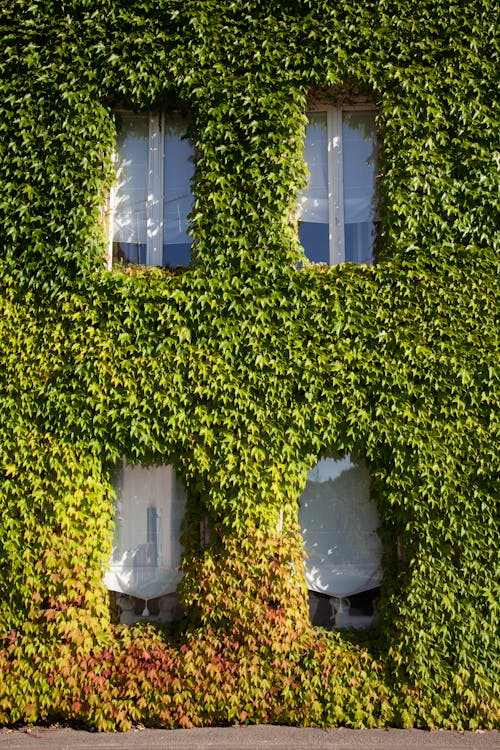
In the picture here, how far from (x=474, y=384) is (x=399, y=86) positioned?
321cm

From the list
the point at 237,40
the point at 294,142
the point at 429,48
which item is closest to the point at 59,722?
the point at 294,142

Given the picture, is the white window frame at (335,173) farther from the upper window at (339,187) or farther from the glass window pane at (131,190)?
the glass window pane at (131,190)

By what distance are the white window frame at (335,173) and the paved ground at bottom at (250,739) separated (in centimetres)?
460

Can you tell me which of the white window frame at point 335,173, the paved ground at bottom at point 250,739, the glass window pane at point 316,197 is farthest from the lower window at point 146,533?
the white window frame at point 335,173

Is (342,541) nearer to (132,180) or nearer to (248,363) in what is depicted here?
(248,363)

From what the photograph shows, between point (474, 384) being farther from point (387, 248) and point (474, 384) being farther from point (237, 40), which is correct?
point (237, 40)

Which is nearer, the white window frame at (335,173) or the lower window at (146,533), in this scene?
the lower window at (146,533)

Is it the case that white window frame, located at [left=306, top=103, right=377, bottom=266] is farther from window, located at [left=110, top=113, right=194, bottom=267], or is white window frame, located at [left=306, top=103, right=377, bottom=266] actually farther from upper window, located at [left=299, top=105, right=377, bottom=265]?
window, located at [left=110, top=113, right=194, bottom=267]

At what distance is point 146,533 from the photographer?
20.4 feet

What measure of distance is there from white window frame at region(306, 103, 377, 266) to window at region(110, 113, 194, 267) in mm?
1559

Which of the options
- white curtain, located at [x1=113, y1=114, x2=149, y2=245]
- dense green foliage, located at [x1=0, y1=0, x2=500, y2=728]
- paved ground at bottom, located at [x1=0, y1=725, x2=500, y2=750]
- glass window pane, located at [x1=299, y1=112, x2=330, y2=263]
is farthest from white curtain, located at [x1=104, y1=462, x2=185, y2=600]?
glass window pane, located at [x1=299, y1=112, x2=330, y2=263]

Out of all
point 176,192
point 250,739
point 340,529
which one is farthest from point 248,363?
point 250,739

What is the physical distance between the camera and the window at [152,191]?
21.7 feet

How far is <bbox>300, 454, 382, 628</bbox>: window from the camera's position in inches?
240
